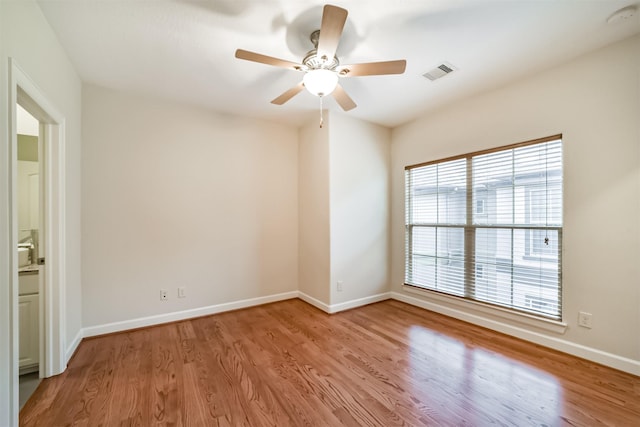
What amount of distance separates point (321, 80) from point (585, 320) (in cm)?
298

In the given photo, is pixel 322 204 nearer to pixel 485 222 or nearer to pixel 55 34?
pixel 485 222

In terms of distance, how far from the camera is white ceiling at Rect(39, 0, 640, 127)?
176 cm

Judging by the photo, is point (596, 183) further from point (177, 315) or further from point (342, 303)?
point (177, 315)

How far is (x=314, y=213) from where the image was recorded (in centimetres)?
370

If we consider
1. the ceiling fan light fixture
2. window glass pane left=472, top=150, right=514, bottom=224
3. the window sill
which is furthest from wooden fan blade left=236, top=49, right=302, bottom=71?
the window sill

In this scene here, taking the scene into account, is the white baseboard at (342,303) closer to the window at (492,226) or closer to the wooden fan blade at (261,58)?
the window at (492,226)

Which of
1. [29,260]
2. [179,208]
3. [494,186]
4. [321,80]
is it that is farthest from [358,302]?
[29,260]

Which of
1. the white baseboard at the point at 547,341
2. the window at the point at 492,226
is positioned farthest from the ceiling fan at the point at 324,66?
the white baseboard at the point at 547,341

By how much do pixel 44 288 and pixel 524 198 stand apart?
4.31 meters

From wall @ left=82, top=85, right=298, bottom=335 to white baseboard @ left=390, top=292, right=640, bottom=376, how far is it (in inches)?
84.4

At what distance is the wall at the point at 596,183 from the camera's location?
206 cm

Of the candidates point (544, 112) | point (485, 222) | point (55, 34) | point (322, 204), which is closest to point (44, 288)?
point (55, 34)

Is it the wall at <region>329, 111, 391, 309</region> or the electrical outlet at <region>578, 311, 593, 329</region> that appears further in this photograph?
the wall at <region>329, 111, 391, 309</region>

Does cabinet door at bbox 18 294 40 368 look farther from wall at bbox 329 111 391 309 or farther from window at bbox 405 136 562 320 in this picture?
window at bbox 405 136 562 320
